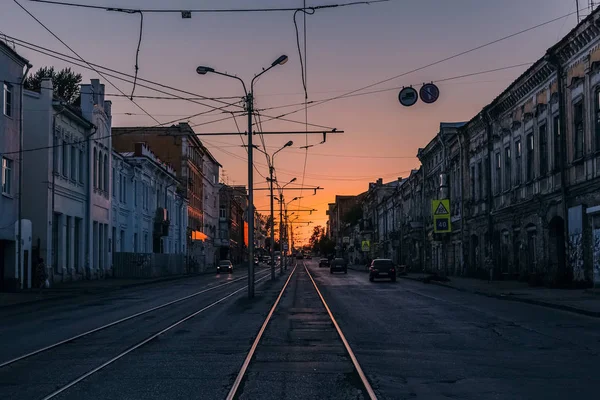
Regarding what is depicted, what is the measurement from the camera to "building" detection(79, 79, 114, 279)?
50938mm

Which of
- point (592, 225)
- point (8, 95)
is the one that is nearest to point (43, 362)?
point (592, 225)

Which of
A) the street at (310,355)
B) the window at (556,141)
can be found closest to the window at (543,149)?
the window at (556,141)

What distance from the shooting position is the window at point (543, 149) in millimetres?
37188

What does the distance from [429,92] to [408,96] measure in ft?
2.69

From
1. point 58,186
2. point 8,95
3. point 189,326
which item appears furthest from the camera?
point 58,186

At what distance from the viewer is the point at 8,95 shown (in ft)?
126

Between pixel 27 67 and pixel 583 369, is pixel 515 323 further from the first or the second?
pixel 27 67

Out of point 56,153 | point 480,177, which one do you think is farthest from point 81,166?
point 480,177

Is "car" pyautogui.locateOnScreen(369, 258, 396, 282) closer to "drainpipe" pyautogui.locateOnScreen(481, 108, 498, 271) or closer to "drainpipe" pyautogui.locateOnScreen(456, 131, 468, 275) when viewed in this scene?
"drainpipe" pyautogui.locateOnScreen(456, 131, 468, 275)

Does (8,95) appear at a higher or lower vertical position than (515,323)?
higher

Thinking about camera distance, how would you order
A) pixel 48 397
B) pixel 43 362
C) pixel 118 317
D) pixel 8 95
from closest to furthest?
pixel 48 397 < pixel 43 362 < pixel 118 317 < pixel 8 95

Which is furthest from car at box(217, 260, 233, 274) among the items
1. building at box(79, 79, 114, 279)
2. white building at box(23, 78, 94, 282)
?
white building at box(23, 78, 94, 282)

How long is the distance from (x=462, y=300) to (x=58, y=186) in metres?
24.4

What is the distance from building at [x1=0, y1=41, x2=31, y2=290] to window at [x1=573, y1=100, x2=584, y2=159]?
80.5ft
